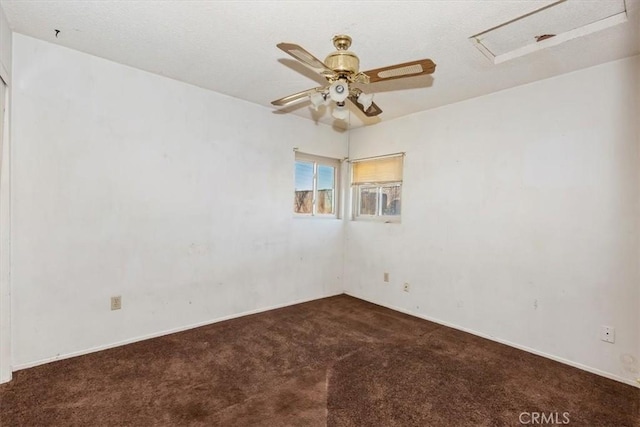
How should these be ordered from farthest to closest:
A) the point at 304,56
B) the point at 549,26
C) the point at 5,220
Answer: the point at 5,220 → the point at 549,26 → the point at 304,56

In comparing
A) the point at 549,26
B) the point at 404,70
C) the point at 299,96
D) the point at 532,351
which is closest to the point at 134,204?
the point at 299,96

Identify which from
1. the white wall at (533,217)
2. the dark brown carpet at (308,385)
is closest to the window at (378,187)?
the white wall at (533,217)

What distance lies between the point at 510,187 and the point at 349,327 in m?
2.08

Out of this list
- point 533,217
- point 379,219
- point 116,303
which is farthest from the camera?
point 379,219

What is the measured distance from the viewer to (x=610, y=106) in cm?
246

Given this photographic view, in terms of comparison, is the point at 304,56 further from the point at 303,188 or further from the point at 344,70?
the point at 303,188

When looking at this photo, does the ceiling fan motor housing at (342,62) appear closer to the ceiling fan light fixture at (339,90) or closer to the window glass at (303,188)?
the ceiling fan light fixture at (339,90)

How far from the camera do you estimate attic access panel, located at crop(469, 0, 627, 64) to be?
1.86 m

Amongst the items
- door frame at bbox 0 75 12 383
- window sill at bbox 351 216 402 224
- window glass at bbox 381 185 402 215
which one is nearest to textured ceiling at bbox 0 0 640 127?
door frame at bbox 0 75 12 383

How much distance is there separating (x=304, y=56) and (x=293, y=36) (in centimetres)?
67

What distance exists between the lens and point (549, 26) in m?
2.06

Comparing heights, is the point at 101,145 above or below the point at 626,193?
above

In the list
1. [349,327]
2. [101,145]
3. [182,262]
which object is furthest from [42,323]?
[349,327]

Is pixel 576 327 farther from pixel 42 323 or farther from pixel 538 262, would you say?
pixel 42 323
